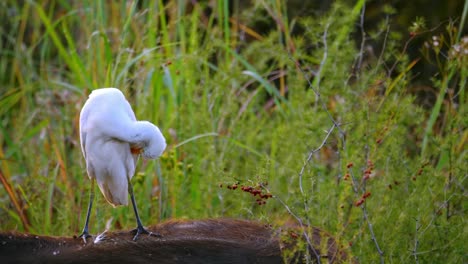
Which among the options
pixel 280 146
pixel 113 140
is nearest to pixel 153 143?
pixel 113 140

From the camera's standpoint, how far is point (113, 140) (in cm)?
311

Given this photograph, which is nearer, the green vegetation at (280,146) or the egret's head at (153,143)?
the egret's head at (153,143)

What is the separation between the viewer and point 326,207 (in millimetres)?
3947

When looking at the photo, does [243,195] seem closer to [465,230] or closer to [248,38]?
[465,230]

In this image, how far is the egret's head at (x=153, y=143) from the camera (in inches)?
120

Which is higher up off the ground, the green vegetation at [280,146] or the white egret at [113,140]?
the white egret at [113,140]

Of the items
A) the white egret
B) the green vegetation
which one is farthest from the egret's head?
the green vegetation

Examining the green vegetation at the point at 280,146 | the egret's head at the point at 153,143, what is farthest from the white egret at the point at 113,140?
the green vegetation at the point at 280,146

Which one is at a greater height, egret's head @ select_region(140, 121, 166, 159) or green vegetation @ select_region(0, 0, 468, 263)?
egret's head @ select_region(140, 121, 166, 159)

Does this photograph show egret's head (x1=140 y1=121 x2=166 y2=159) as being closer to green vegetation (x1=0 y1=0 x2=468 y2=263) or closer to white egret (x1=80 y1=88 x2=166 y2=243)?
white egret (x1=80 y1=88 x2=166 y2=243)

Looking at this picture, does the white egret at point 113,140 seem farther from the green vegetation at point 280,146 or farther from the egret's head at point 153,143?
the green vegetation at point 280,146

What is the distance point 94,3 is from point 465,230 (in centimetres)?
244

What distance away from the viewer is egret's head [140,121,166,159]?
3057mm

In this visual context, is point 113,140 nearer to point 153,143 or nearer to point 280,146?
point 153,143
